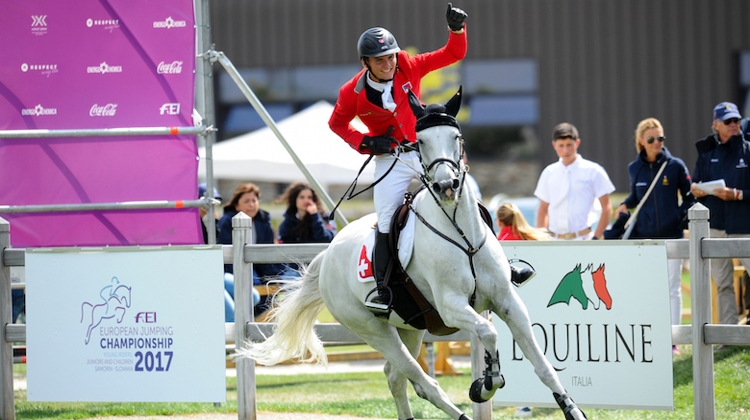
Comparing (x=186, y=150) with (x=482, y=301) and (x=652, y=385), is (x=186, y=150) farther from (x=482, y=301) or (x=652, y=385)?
(x=652, y=385)

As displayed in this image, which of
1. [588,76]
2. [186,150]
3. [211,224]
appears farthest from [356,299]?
[588,76]

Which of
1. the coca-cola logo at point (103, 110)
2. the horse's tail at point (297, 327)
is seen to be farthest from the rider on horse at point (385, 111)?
the coca-cola logo at point (103, 110)

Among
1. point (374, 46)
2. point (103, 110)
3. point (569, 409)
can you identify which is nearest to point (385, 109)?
point (374, 46)

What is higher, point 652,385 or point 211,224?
point 211,224

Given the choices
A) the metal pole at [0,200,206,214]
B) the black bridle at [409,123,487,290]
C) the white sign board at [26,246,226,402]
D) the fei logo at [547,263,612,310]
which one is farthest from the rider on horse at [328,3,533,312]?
the metal pole at [0,200,206,214]

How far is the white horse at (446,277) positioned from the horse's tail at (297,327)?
41cm

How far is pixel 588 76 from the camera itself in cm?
2322

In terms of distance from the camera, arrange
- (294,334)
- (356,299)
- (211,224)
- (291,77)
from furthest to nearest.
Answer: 1. (291,77)
2. (211,224)
3. (294,334)
4. (356,299)

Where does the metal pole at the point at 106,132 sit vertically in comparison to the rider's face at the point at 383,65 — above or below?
below

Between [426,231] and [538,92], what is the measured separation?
20044 mm

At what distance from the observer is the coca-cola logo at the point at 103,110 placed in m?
6.88

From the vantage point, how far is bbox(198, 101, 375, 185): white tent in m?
12.9

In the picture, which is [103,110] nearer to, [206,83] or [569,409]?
[206,83]

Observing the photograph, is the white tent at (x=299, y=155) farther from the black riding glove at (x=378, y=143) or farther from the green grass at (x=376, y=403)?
the black riding glove at (x=378, y=143)
